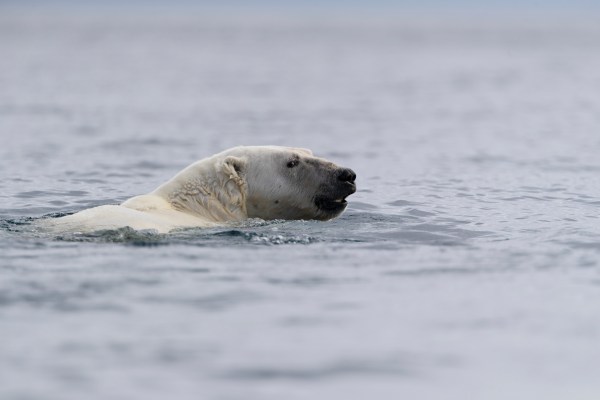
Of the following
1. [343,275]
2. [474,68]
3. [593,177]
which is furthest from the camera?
[474,68]

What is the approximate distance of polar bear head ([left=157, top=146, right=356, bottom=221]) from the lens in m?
12.3

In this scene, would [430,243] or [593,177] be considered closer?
[430,243]

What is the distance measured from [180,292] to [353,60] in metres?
64.9

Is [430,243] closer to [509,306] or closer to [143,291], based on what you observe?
[509,306]

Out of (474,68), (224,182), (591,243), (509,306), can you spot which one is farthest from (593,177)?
(474,68)

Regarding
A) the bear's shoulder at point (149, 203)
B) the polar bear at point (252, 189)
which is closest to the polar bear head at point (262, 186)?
the polar bear at point (252, 189)

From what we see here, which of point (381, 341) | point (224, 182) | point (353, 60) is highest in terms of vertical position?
point (353, 60)

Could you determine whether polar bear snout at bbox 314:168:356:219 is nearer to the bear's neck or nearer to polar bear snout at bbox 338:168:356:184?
polar bear snout at bbox 338:168:356:184

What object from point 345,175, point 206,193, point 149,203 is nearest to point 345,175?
point 345,175

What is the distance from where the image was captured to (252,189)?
490 inches

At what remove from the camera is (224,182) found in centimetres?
1230

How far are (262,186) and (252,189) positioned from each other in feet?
0.33

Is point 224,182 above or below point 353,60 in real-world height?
below

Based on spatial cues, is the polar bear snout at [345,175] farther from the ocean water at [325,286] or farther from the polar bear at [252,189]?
the ocean water at [325,286]
